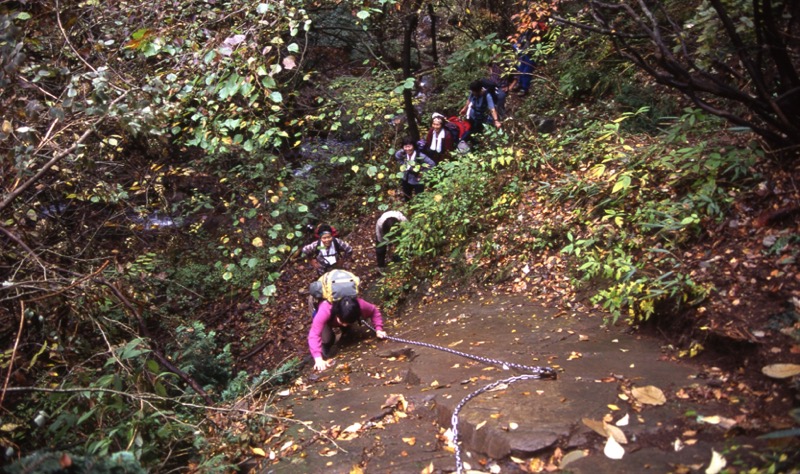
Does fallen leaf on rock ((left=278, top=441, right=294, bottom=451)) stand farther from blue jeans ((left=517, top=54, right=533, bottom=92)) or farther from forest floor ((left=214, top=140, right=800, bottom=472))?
blue jeans ((left=517, top=54, right=533, bottom=92))

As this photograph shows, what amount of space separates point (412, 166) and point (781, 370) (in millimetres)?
6499

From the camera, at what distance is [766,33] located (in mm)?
4125

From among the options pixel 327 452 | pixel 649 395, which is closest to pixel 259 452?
pixel 327 452

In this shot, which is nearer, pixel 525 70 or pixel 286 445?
pixel 286 445

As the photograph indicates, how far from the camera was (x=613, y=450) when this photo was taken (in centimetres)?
315

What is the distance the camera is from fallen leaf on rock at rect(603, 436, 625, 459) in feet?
10.2

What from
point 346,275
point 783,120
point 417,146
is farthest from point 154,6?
point 783,120

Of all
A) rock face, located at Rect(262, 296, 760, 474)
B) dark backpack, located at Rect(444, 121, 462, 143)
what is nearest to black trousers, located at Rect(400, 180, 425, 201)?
dark backpack, located at Rect(444, 121, 462, 143)

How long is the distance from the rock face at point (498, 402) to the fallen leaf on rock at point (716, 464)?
0.31 feet

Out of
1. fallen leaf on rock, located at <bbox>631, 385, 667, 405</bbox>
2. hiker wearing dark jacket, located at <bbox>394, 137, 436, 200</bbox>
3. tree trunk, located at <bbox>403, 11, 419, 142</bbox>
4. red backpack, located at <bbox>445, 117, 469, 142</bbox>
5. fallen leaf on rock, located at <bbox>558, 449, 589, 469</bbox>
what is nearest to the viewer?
fallen leaf on rock, located at <bbox>558, 449, 589, 469</bbox>

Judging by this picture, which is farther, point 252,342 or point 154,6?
point 252,342

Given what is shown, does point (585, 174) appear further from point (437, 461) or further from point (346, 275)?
point (437, 461)

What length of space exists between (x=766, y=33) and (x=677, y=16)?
4.31 metres

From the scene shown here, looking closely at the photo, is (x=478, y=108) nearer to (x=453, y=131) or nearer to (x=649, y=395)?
(x=453, y=131)
